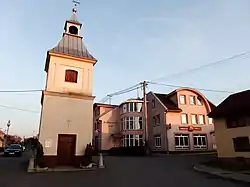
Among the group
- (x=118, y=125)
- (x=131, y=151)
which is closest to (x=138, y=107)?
(x=118, y=125)

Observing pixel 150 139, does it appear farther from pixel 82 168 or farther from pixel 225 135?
pixel 82 168

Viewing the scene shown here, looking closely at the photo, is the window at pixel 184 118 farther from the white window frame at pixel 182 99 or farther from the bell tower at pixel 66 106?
the bell tower at pixel 66 106

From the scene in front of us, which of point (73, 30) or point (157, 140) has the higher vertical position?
point (73, 30)

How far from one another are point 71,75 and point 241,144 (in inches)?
613

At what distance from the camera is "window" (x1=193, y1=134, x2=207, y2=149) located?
3713 centimetres

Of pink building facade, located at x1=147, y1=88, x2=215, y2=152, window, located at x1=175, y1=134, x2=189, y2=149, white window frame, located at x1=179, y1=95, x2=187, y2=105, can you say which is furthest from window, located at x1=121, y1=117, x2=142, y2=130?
white window frame, located at x1=179, y1=95, x2=187, y2=105

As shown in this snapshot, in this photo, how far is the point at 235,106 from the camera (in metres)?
20.3

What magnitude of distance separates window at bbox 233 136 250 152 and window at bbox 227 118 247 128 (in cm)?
110

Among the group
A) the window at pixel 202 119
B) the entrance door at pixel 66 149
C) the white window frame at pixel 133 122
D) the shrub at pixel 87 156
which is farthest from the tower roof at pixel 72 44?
the window at pixel 202 119

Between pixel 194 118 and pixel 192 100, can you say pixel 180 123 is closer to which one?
pixel 194 118

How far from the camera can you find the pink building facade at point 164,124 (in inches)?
1436

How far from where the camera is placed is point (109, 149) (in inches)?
1672

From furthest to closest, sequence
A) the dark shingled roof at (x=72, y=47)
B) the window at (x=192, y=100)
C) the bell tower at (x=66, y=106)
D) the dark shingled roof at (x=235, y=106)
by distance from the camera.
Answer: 1. the window at (x=192, y=100)
2. the dark shingled roof at (x=72, y=47)
3. the dark shingled roof at (x=235, y=106)
4. the bell tower at (x=66, y=106)

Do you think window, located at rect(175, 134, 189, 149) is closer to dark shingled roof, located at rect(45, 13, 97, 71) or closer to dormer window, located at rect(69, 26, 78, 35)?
dark shingled roof, located at rect(45, 13, 97, 71)
